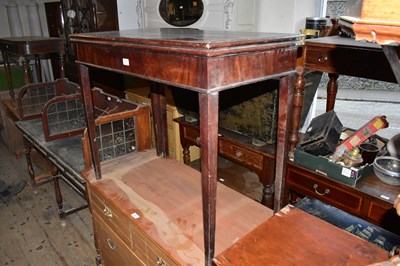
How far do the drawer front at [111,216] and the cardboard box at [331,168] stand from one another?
43.4 inches

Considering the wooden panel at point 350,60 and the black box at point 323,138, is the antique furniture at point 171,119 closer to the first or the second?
the black box at point 323,138

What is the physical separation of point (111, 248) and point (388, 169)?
1.63 meters

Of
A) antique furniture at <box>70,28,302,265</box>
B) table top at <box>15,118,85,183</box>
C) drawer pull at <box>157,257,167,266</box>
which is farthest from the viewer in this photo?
table top at <box>15,118,85,183</box>

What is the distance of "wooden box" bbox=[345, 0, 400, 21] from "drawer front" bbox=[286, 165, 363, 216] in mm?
1407

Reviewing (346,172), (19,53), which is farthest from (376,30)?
(19,53)

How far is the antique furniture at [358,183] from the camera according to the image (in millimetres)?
1527

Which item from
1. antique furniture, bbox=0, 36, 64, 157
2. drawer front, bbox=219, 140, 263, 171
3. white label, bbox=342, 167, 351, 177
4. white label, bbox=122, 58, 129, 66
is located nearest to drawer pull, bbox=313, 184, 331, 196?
white label, bbox=342, 167, 351, 177

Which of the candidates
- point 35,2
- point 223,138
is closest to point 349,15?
point 223,138

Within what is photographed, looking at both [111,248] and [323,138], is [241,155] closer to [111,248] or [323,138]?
[323,138]

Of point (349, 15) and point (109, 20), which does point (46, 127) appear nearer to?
point (109, 20)

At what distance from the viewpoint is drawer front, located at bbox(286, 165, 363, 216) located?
167cm

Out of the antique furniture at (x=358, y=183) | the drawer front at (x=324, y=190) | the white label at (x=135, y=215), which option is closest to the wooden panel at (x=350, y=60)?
the antique furniture at (x=358, y=183)

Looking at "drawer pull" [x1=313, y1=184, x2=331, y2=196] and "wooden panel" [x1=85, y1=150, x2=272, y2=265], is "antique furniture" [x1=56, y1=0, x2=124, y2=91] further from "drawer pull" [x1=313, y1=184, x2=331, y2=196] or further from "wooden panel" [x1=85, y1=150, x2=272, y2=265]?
"drawer pull" [x1=313, y1=184, x2=331, y2=196]

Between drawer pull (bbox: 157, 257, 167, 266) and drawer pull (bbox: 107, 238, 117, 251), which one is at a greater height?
drawer pull (bbox: 157, 257, 167, 266)
